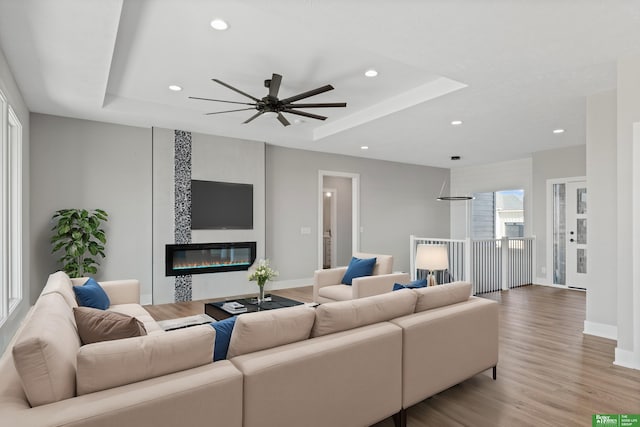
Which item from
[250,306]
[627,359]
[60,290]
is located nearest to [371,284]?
[250,306]

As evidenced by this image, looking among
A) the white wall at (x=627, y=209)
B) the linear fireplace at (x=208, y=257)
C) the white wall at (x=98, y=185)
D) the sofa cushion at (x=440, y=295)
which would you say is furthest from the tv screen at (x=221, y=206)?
the white wall at (x=627, y=209)

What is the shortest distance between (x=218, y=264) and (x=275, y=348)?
443 cm

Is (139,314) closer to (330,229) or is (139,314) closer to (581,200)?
(330,229)

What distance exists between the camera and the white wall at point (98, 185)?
4.80 m

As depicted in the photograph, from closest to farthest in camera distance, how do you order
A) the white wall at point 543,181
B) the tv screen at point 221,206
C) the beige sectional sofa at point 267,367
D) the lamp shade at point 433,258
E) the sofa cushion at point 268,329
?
the beige sectional sofa at point 267,367
the sofa cushion at point 268,329
the lamp shade at point 433,258
the tv screen at point 221,206
the white wall at point 543,181

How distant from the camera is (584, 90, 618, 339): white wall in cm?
384

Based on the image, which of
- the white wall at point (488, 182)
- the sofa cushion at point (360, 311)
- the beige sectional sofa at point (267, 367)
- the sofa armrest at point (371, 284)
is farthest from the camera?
the white wall at point (488, 182)

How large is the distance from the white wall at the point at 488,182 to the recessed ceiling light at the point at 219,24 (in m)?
7.14

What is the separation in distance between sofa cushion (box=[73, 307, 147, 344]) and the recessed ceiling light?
7.34ft

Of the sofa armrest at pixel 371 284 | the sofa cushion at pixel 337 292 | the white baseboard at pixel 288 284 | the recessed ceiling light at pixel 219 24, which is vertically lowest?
the white baseboard at pixel 288 284

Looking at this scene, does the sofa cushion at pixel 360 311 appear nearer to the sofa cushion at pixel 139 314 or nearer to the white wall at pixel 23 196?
the sofa cushion at pixel 139 314

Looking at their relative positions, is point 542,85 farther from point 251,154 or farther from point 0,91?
point 0,91

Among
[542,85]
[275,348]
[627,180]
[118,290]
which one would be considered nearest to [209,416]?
[275,348]

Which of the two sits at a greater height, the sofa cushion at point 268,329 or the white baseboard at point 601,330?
the sofa cushion at point 268,329
